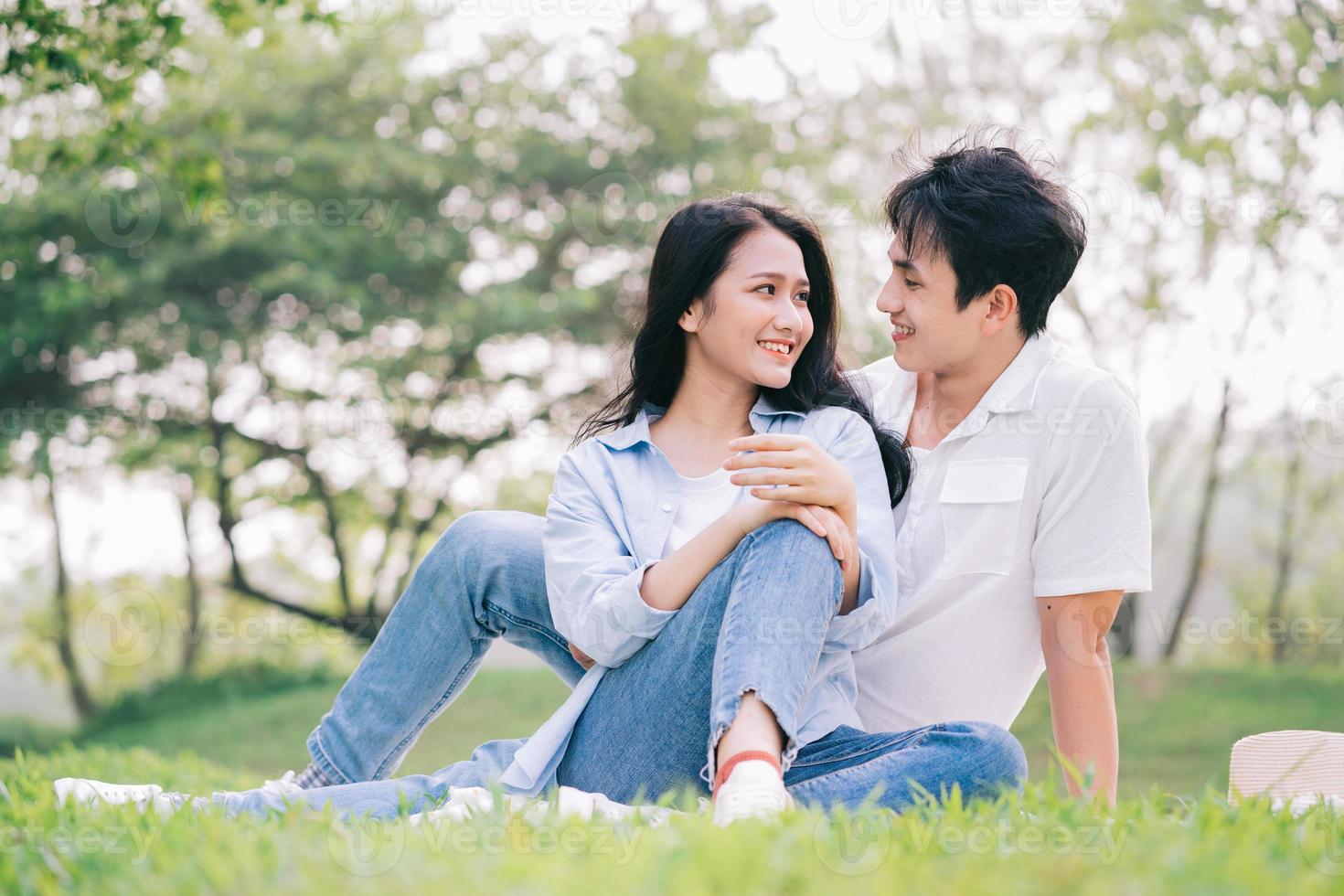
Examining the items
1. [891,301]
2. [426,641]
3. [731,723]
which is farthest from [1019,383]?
[426,641]

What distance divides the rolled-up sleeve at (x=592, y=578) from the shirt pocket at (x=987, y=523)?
0.71m

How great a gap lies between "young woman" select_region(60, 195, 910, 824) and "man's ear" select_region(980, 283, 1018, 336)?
361mm

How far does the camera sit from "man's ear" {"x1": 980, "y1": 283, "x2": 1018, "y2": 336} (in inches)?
116

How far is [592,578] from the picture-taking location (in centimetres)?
252

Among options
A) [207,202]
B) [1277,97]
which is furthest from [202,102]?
[1277,97]

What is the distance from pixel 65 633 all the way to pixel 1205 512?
11.8m

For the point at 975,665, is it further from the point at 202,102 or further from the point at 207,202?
the point at 202,102

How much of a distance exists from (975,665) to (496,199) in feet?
28.3

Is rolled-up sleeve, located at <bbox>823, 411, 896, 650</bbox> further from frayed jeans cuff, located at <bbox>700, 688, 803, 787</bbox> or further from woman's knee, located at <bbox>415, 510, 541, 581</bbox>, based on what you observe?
woman's knee, located at <bbox>415, 510, 541, 581</bbox>

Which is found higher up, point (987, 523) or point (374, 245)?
point (374, 245)

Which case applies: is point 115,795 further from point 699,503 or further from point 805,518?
point 805,518

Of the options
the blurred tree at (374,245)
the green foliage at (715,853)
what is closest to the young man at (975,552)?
the green foliage at (715,853)

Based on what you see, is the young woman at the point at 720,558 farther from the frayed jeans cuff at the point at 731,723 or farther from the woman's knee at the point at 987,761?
the woman's knee at the point at 987,761

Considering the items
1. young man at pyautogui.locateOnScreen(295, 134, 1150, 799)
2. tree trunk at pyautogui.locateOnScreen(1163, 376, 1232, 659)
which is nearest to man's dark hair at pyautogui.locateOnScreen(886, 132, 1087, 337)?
young man at pyautogui.locateOnScreen(295, 134, 1150, 799)
